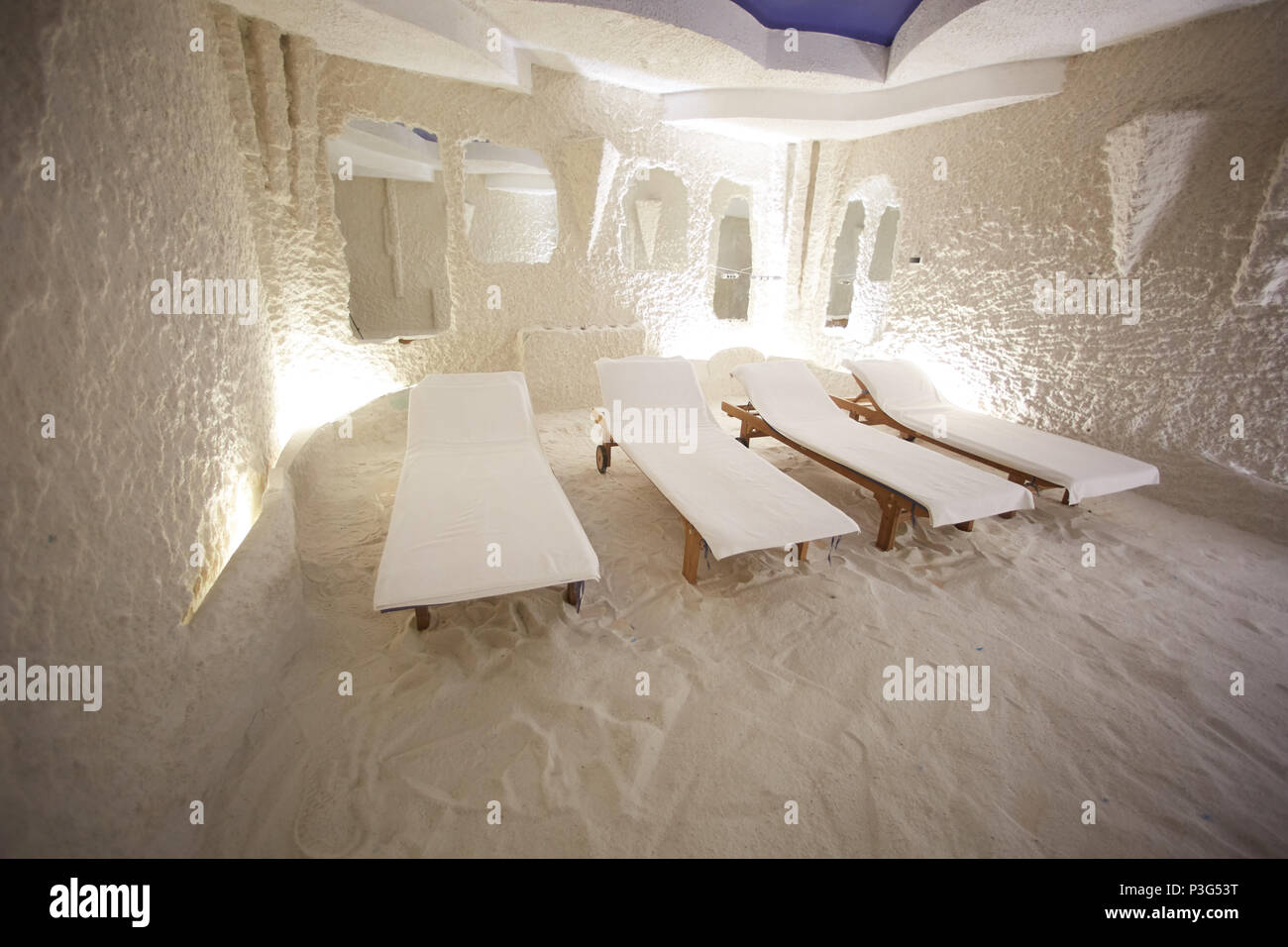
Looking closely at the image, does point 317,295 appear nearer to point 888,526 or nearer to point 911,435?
point 888,526

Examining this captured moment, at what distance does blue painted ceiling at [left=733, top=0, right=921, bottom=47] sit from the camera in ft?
12.9

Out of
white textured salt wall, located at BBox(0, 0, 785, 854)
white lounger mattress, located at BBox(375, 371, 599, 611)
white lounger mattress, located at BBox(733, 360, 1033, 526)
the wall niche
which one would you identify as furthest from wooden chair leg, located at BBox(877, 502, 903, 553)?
the wall niche

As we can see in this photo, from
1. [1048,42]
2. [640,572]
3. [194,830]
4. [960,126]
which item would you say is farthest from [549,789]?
[960,126]

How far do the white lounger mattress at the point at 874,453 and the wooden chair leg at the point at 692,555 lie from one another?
1.31 metres

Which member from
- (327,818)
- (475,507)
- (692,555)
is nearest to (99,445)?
(327,818)

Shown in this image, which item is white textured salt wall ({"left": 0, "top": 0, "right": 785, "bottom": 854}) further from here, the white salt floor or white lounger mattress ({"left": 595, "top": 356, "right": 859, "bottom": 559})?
white lounger mattress ({"left": 595, "top": 356, "right": 859, "bottom": 559})

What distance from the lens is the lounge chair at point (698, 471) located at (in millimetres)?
2756

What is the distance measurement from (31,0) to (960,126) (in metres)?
6.19

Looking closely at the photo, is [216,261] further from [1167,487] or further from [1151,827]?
[1167,487]

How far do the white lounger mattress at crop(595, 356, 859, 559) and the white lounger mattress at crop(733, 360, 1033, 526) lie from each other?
1.69ft

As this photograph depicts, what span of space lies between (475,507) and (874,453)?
2755mm

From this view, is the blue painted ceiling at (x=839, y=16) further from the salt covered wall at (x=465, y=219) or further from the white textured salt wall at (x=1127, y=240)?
the salt covered wall at (x=465, y=219)

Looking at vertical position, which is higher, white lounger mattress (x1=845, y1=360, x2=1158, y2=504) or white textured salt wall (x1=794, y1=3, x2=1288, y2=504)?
white textured salt wall (x1=794, y1=3, x2=1288, y2=504)

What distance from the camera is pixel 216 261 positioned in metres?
2.73
